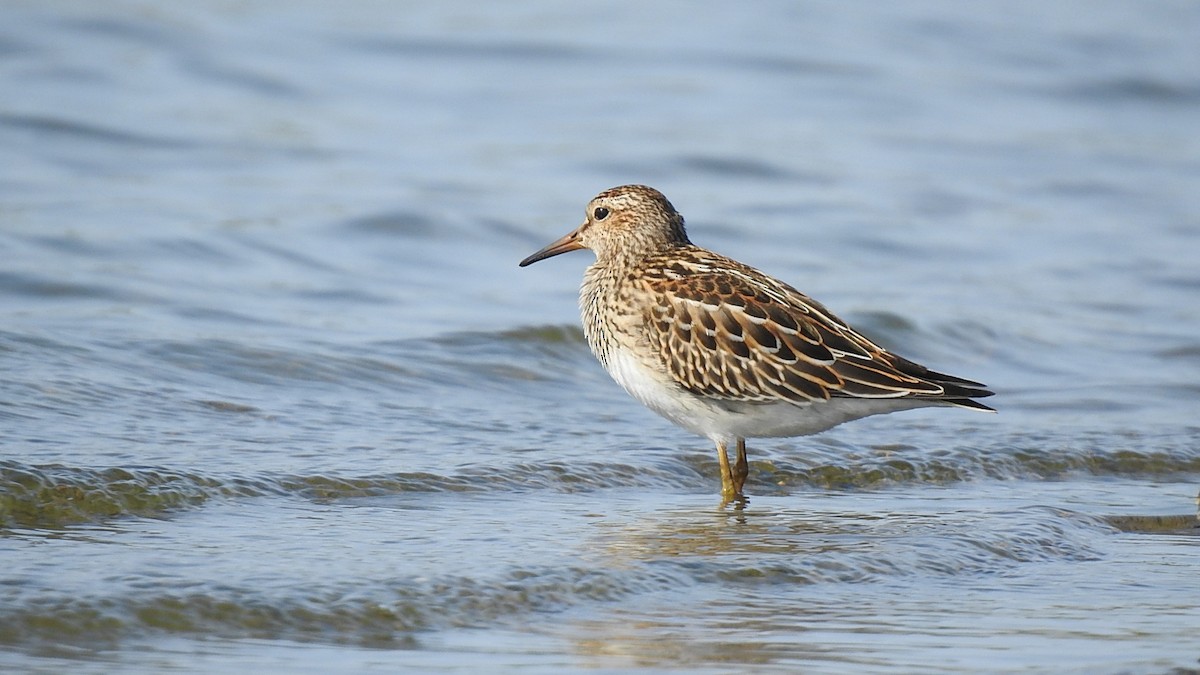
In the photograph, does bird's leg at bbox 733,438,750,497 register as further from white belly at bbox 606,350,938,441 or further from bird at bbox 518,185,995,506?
white belly at bbox 606,350,938,441

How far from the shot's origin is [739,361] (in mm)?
7586

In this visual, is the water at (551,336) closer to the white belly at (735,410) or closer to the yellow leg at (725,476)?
the yellow leg at (725,476)

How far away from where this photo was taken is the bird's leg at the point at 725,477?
788 cm

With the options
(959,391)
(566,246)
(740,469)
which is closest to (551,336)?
(566,246)

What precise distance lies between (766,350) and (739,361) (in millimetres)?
130

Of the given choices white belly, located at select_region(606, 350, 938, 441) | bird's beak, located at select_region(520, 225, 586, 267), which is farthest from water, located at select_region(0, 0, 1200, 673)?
bird's beak, located at select_region(520, 225, 586, 267)

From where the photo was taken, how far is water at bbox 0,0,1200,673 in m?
5.75

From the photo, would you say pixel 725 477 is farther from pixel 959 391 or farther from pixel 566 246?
pixel 566 246

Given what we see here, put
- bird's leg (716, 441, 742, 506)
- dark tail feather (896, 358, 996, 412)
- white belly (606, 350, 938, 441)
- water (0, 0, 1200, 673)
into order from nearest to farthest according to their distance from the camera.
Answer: water (0, 0, 1200, 673)
dark tail feather (896, 358, 996, 412)
white belly (606, 350, 938, 441)
bird's leg (716, 441, 742, 506)

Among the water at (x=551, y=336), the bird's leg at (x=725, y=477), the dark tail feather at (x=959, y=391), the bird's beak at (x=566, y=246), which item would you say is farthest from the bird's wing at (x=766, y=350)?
the bird's beak at (x=566, y=246)

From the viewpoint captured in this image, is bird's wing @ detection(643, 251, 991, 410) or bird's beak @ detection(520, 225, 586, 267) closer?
bird's wing @ detection(643, 251, 991, 410)

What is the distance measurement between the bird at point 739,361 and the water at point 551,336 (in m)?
0.44

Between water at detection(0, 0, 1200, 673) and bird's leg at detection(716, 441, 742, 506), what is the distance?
0.53 ft

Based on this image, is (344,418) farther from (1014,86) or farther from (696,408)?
(1014,86)
